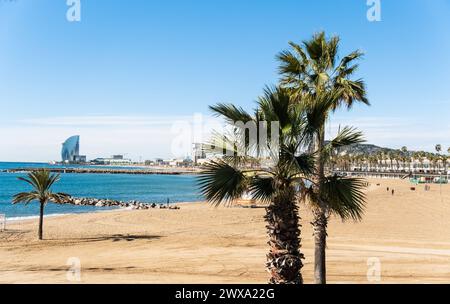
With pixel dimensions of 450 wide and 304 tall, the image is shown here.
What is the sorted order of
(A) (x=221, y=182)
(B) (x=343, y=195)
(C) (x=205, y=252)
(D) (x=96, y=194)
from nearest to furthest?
(A) (x=221, y=182)
(B) (x=343, y=195)
(C) (x=205, y=252)
(D) (x=96, y=194)

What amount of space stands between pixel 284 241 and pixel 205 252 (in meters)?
9.05

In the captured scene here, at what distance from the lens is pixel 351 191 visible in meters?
7.33

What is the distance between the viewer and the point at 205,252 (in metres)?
15.7

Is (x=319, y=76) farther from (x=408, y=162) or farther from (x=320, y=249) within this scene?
(x=408, y=162)

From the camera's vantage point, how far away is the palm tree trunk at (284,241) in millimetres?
7164

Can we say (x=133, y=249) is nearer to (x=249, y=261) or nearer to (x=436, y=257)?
(x=249, y=261)

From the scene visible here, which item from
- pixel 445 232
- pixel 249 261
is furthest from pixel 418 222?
pixel 249 261

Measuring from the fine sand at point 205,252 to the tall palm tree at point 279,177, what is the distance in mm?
4565

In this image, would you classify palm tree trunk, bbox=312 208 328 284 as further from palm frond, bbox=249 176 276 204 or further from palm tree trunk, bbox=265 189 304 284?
palm frond, bbox=249 176 276 204

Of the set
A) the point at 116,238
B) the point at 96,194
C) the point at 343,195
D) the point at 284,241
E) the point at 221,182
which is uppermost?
the point at 221,182

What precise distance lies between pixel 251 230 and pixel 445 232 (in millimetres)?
11333

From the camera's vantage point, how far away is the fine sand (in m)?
12.0

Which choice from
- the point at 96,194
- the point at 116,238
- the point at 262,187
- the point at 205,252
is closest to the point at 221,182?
the point at 262,187

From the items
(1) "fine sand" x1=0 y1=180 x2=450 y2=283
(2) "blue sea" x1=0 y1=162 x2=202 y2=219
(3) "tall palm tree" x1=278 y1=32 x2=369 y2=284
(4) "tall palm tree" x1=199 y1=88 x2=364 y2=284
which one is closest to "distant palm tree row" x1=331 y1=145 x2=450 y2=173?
(2) "blue sea" x1=0 y1=162 x2=202 y2=219
